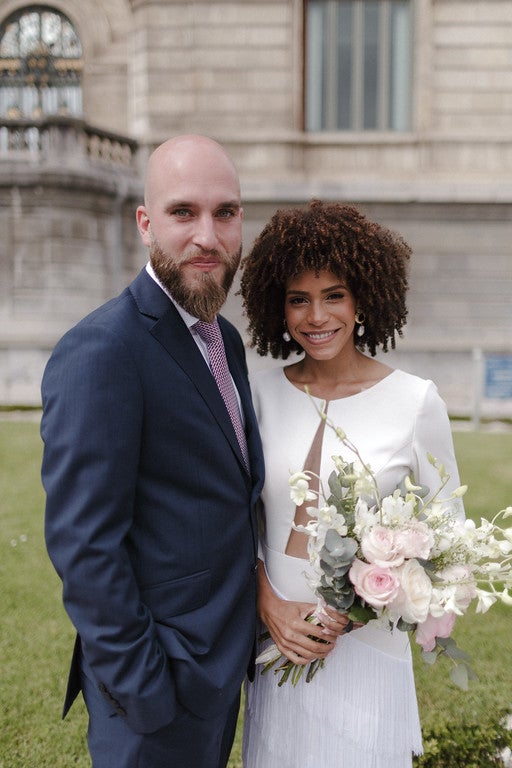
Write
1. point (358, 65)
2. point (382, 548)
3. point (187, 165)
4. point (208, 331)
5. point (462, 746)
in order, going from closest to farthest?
point (382, 548) < point (187, 165) < point (208, 331) < point (462, 746) < point (358, 65)

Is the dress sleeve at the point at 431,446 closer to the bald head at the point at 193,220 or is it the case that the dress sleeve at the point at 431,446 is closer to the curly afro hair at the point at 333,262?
the curly afro hair at the point at 333,262

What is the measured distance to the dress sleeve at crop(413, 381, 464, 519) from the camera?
243 centimetres

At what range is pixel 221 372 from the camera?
2.35 meters

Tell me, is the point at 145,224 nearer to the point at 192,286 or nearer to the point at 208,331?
the point at 192,286

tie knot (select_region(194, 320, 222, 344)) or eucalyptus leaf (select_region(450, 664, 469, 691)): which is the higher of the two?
tie knot (select_region(194, 320, 222, 344))

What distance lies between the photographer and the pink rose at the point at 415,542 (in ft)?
6.42

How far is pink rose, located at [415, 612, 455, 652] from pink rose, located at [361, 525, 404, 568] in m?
0.35

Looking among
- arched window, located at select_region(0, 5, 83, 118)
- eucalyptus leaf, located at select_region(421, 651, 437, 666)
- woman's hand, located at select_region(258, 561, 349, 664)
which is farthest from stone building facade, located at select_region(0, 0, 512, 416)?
eucalyptus leaf, located at select_region(421, 651, 437, 666)

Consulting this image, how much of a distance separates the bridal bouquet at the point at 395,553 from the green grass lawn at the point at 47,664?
6.93 ft

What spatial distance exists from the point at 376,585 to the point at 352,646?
0.60 meters

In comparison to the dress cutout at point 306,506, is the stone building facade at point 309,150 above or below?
above

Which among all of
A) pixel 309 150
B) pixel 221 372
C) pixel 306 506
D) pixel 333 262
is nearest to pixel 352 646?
pixel 306 506

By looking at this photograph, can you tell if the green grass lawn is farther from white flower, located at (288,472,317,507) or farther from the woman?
white flower, located at (288,472,317,507)

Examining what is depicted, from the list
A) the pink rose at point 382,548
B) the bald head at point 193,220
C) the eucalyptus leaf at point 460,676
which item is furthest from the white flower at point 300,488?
the eucalyptus leaf at point 460,676
